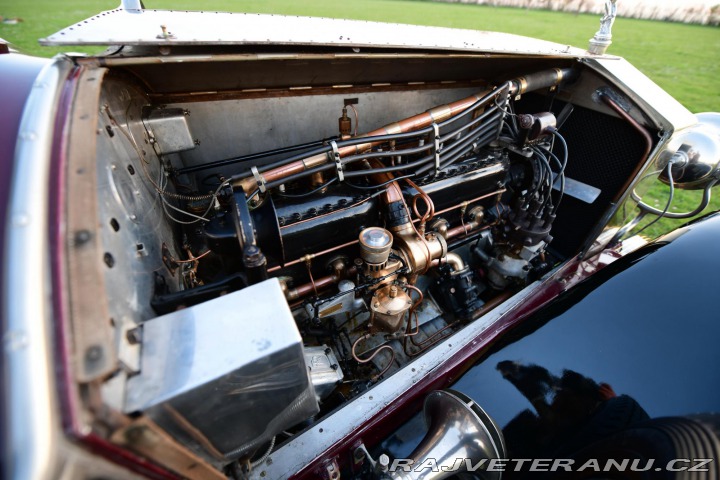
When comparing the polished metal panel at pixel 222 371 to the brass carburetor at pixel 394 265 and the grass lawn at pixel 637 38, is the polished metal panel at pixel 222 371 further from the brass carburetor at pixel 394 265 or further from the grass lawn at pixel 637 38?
the grass lawn at pixel 637 38

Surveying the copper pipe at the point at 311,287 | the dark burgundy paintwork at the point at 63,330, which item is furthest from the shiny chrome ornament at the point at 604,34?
the dark burgundy paintwork at the point at 63,330

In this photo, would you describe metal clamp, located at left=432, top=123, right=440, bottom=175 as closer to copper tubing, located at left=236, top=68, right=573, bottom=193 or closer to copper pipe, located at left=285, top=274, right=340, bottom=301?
copper tubing, located at left=236, top=68, right=573, bottom=193

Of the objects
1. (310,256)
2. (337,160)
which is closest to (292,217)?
(310,256)

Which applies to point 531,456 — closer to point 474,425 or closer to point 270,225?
point 474,425

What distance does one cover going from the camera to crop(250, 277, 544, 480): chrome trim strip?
1254mm

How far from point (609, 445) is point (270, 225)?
143cm

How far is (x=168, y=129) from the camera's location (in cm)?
156

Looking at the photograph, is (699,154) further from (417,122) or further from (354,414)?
(354,414)

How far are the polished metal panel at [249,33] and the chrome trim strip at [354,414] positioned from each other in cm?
140

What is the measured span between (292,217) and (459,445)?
1133 mm

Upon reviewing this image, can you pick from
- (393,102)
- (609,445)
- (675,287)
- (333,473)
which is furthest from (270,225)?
(675,287)

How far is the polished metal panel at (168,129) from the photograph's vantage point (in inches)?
60.1

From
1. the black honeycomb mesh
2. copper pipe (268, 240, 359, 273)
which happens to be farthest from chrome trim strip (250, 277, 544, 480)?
the black honeycomb mesh

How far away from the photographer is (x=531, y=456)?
121cm
